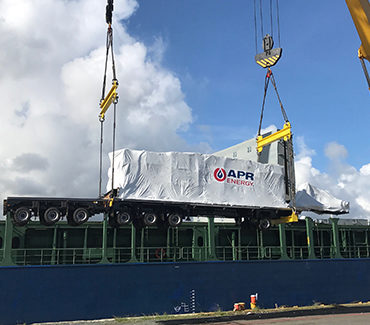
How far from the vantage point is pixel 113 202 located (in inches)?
616

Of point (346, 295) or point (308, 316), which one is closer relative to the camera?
point (308, 316)

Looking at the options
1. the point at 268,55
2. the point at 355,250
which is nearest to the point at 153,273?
the point at 268,55

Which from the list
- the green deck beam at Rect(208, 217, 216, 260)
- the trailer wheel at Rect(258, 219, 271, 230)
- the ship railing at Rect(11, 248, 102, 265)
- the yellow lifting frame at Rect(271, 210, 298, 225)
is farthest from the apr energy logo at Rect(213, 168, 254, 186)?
the ship railing at Rect(11, 248, 102, 265)

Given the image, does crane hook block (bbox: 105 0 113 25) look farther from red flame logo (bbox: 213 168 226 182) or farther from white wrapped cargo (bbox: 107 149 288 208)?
red flame logo (bbox: 213 168 226 182)

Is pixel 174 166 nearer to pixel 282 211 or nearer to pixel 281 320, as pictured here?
pixel 282 211

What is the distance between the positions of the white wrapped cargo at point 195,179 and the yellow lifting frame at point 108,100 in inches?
77.8

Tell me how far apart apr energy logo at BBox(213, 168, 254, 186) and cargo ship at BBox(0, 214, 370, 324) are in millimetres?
2405

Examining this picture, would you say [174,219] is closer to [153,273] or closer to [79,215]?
[79,215]

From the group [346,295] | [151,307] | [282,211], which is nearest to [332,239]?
[346,295]

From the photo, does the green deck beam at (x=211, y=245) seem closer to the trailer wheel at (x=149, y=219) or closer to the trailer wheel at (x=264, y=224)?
the trailer wheel at (x=264, y=224)

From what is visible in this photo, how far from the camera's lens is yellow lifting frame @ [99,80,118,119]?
15.5m

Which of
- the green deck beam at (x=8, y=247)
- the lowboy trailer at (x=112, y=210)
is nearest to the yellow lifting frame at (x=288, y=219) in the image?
the lowboy trailer at (x=112, y=210)

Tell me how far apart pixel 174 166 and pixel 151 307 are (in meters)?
7.27

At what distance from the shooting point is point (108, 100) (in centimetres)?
1627
